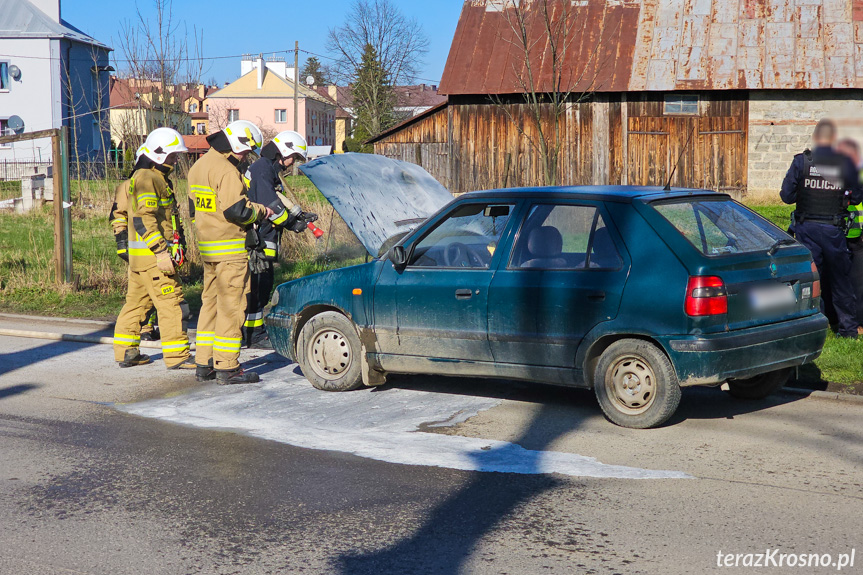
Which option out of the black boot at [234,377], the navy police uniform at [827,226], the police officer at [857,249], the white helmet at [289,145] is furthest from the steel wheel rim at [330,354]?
the police officer at [857,249]

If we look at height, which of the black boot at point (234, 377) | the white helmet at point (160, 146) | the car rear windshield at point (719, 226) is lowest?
the black boot at point (234, 377)

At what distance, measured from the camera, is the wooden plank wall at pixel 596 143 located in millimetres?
26625

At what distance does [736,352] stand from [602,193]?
4.67 feet

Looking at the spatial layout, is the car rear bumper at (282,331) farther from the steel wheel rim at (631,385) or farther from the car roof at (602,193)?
the steel wheel rim at (631,385)

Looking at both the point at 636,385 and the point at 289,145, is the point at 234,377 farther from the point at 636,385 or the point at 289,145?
the point at 636,385

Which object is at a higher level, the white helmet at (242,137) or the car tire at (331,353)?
the white helmet at (242,137)

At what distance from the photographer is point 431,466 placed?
5.39 m

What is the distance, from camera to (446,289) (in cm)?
676

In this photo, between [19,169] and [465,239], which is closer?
[465,239]

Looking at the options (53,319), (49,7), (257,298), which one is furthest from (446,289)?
(49,7)

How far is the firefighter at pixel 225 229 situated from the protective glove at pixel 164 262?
0.58m

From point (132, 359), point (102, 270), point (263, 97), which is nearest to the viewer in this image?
point (132, 359)

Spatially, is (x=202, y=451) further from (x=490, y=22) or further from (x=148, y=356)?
(x=490, y=22)

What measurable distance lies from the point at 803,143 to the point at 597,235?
74.9ft
